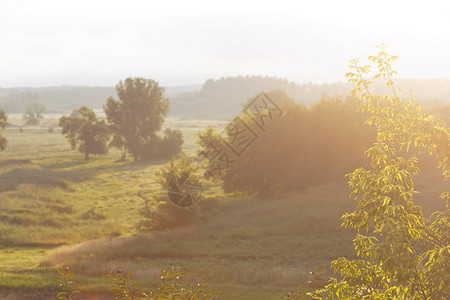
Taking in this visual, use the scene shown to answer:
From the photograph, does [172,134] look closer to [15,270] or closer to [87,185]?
[87,185]

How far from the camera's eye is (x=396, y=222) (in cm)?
627

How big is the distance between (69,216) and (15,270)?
665 inches

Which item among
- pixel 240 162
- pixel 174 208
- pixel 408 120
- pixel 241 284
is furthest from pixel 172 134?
pixel 408 120

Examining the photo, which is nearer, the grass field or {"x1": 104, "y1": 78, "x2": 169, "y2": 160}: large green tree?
the grass field

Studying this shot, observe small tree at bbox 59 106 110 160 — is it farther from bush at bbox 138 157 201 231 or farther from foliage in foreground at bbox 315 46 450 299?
foliage in foreground at bbox 315 46 450 299

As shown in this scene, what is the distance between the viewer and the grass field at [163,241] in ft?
59.4

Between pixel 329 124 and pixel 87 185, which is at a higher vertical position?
pixel 329 124

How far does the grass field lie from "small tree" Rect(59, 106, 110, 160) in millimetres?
34801

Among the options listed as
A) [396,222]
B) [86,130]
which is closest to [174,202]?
[396,222]

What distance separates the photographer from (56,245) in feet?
96.3

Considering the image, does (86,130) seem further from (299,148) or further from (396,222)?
(396,222)

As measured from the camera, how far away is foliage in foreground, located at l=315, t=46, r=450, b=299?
6.06 meters

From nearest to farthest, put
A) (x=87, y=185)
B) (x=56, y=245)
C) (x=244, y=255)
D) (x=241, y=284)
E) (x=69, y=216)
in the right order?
(x=241, y=284) → (x=244, y=255) → (x=56, y=245) → (x=69, y=216) → (x=87, y=185)

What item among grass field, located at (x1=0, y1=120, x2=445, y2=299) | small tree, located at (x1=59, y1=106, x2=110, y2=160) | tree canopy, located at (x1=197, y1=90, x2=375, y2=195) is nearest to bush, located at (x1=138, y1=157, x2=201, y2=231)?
grass field, located at (x1=0, y1=120, x2=445, y2=299)
